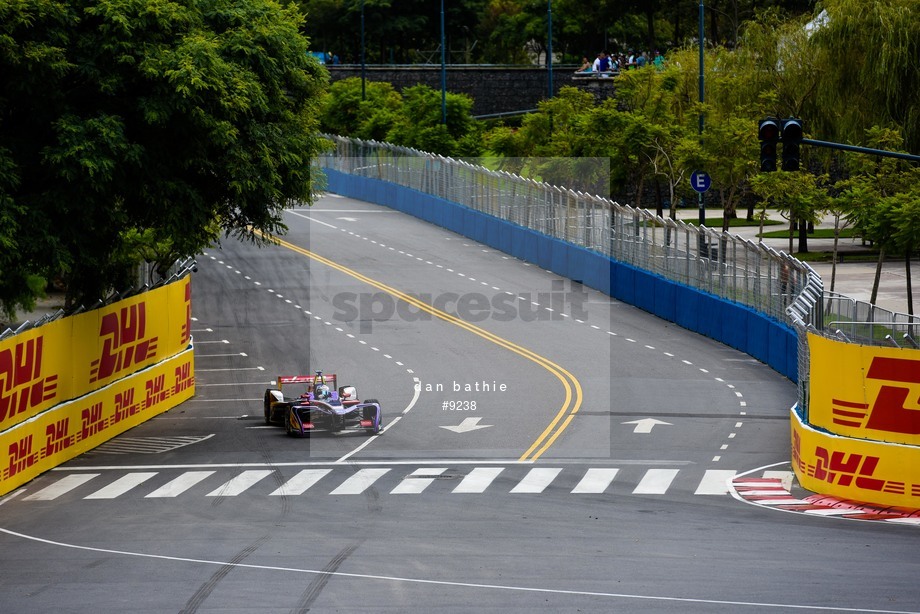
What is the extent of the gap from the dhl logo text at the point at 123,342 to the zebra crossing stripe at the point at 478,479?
9.82m

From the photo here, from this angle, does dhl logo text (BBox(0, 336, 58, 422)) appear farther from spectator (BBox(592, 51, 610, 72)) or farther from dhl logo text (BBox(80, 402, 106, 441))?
spectator (BBox(592, 51, 610, 72))

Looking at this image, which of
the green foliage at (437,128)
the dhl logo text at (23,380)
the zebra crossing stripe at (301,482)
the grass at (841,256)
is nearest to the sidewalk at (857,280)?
the grass at (841,256)

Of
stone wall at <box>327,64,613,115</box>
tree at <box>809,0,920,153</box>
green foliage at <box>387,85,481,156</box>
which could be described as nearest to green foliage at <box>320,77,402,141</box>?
green foliage at <box>387,85,481,156</box>

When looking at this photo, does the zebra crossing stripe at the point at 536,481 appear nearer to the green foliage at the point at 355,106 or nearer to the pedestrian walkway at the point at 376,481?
the pedestrian walkway at the point at 376,481

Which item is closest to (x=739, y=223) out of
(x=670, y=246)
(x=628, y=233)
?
(x=628, y=233)

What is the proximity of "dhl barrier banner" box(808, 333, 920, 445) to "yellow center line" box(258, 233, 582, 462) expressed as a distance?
22.3 feet

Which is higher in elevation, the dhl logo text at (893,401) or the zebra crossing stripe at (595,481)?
the dhl logo text at (893,401)

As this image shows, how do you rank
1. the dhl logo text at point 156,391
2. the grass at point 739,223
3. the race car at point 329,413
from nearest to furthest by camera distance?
1. the race car at point 329,413
2. the dhl logo text at point 156,391
3. the grass at point 739,223

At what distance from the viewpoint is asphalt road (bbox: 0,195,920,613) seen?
19.7 metres

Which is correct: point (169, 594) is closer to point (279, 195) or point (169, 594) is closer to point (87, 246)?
point (87, 246)

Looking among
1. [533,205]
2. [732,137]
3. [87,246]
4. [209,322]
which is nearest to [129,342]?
[87,246]

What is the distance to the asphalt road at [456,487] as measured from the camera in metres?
19.7

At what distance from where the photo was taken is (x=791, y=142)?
27.5 meters

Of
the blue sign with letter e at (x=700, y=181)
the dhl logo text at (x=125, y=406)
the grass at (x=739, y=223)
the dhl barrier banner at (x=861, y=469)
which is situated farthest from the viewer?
the grass at (x=739, y=223)
